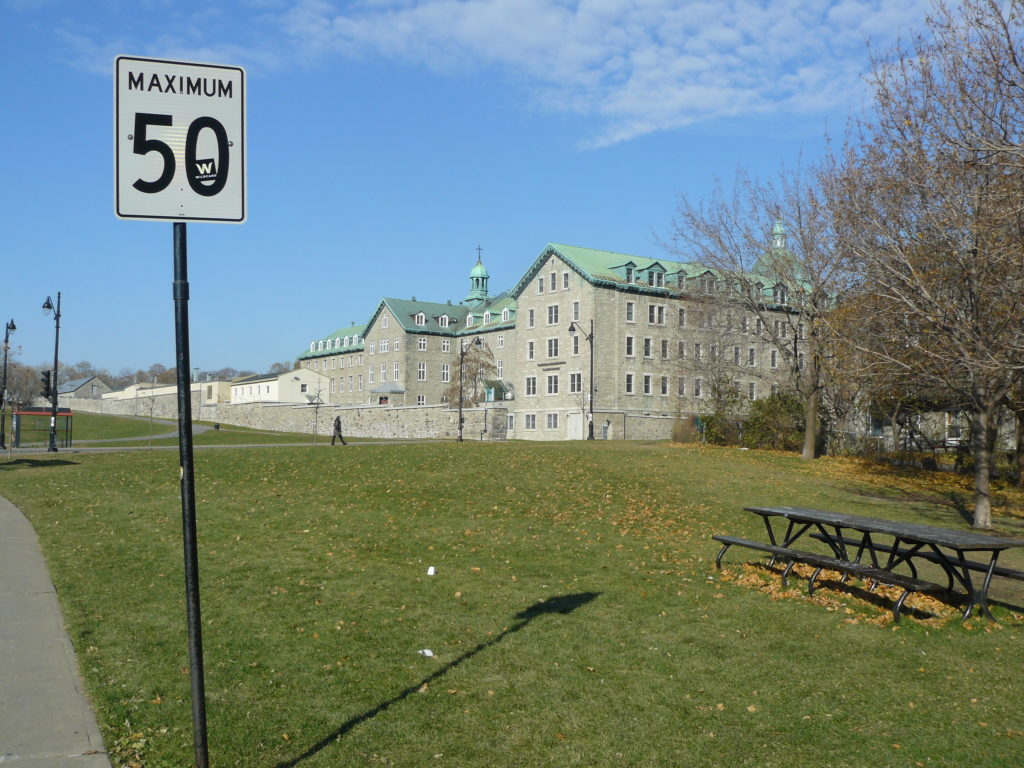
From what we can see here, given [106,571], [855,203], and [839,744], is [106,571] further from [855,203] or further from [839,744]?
[855,203]

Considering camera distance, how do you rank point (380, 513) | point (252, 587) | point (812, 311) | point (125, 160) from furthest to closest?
point (812, 311) < point (380, 513) < point (252, 587) < point (125, 160)

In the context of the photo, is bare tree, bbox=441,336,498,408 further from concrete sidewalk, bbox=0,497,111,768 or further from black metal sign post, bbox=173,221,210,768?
black metal sign post, bbox=173,221,210,768

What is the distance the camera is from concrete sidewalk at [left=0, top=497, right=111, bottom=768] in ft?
17.3

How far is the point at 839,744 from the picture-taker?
6.00 metres

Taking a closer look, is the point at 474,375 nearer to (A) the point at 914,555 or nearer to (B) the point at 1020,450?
(B) the point at 1020,450

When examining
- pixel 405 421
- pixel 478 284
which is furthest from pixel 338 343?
pixel 405 421

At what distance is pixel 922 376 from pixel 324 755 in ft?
61.9

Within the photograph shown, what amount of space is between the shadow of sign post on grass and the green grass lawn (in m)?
0.03

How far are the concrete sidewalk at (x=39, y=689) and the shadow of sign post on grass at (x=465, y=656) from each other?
129cm

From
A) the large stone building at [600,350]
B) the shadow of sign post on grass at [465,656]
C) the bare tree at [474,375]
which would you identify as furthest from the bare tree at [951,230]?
the bare tree at [474,375]

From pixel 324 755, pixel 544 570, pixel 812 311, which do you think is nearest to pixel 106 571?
pixel 544 570

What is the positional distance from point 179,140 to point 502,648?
17.9 ft

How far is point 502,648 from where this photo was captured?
8.05 metres

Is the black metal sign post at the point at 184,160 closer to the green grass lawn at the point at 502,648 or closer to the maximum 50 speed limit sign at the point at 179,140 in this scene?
the maximum 50 speed limit sign at the point at 179,140
